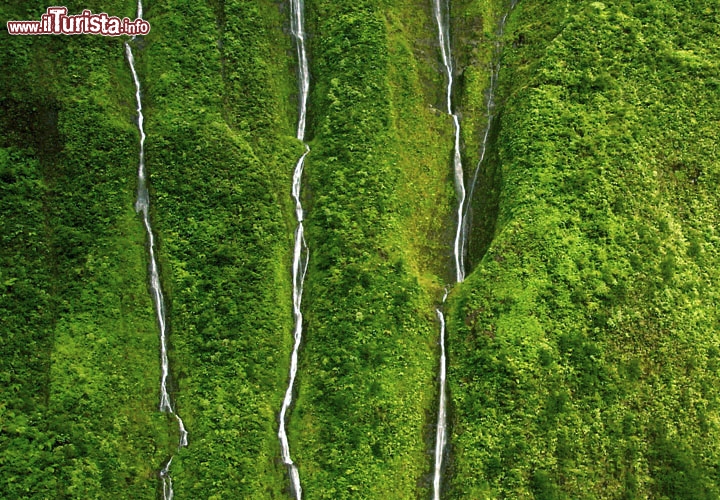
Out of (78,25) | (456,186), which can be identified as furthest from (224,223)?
(78,25)

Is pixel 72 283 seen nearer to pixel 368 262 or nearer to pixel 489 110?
pixel 368 262

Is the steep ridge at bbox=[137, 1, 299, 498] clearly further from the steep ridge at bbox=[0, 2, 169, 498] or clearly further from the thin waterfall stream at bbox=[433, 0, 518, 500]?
the thin waterfall stream at bbox=[433, 0, 518, 500]

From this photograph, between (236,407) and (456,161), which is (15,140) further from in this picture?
(456,161)

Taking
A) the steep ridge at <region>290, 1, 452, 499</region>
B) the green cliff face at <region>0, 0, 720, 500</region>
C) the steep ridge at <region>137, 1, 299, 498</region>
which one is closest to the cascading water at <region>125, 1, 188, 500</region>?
the green cliff face at <region>0, 0, 720, 500</region>

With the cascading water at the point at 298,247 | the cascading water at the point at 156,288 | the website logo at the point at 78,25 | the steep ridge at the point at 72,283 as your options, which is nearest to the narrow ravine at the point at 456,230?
the cascading water at the point at 298,247

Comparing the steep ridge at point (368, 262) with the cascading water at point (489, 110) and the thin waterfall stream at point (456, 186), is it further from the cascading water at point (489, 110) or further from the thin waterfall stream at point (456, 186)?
the cascading water at point (489, 110)

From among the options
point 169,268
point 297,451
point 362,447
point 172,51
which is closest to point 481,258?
point 362,447
